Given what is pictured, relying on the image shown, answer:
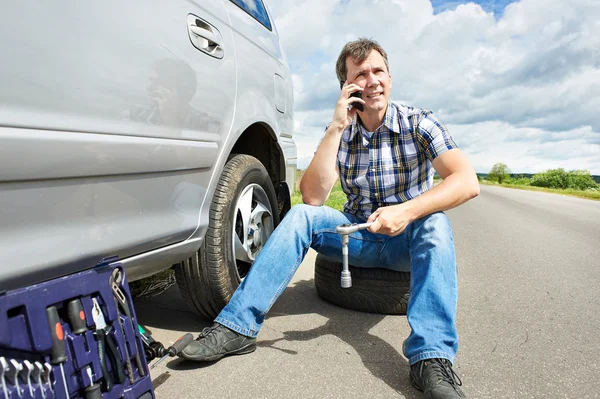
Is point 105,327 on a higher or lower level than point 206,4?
lower

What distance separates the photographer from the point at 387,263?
2.50 m

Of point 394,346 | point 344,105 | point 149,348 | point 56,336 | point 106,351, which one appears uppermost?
point 344,105

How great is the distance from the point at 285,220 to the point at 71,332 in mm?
1212

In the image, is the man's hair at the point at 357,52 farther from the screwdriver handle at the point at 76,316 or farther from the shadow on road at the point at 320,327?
the screwdriver handle at the point at 76,316

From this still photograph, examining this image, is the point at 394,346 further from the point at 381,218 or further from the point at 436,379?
the point at 381,218

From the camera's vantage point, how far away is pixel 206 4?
205 centimetres

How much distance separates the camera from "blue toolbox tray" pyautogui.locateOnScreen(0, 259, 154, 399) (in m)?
1.05

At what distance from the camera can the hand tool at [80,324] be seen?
117 centimetres

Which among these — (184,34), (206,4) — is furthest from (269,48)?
(184,34)

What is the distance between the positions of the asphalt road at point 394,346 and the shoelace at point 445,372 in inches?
3.3

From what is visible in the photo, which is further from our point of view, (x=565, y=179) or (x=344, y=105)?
(x=565, y=179)

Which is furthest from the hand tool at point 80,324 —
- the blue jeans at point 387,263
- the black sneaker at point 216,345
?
the blue jeans at point 387,263

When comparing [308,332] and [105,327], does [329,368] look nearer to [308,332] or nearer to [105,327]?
[308,332]

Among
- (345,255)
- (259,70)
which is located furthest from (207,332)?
(259,70)
